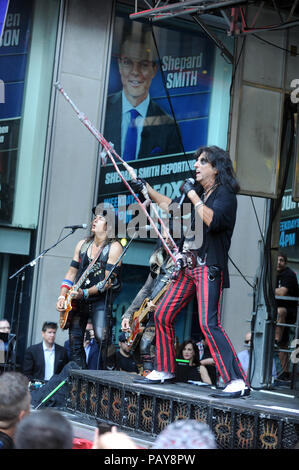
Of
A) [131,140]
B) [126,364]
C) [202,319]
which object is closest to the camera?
[202,319]

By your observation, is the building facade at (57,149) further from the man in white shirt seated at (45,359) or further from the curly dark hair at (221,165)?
the curly dark hair at (221,165)

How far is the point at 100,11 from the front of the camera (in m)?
10.7

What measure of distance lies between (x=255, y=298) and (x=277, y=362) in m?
1.22

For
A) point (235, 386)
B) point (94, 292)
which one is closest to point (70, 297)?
point (94, 292)

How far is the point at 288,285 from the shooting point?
9.05 metres

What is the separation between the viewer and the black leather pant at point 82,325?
7.29 metres

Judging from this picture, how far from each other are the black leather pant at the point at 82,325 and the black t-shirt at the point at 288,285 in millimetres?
2677

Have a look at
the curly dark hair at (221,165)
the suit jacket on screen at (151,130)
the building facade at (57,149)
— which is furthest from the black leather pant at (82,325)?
the suit jacket on screen at (151,130)

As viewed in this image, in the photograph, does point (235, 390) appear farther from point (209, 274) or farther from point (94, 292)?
point (94, 292)

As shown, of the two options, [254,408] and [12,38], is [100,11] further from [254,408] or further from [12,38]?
[254,408]

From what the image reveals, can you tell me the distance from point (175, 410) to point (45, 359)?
3.98m
